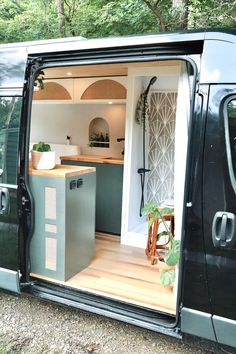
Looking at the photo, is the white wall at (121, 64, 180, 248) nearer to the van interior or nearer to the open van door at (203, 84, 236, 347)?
the van interior

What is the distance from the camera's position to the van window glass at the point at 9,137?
248 cm

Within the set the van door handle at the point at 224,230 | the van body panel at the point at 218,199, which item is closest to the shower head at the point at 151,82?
the van body panel at the point at 218,199

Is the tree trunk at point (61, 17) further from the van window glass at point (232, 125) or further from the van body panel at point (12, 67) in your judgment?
the van window glass at point (232, 125)

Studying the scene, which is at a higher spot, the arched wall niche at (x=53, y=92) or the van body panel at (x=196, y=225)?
the arched wall niche at (x=53, y=92)

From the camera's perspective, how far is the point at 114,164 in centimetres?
423

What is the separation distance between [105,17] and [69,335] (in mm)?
5619

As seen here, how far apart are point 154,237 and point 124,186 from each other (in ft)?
2.66

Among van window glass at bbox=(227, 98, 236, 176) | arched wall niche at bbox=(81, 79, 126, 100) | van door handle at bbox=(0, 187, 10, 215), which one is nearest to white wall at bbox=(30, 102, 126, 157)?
arched wall niche at bbox=(81, 79, 126, 100)

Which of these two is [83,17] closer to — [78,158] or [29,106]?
[78,158]

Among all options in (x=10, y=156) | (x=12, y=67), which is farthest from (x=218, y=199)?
(x=12, y=67)

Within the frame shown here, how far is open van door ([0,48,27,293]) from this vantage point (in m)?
2.48

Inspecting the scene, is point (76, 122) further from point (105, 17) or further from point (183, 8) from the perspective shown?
point (183, 8)

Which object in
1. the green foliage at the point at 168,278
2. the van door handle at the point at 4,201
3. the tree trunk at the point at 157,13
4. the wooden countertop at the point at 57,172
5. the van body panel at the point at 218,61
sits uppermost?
the tree trunk at the point at 157,13

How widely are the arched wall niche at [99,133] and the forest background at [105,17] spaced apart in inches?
73.2
